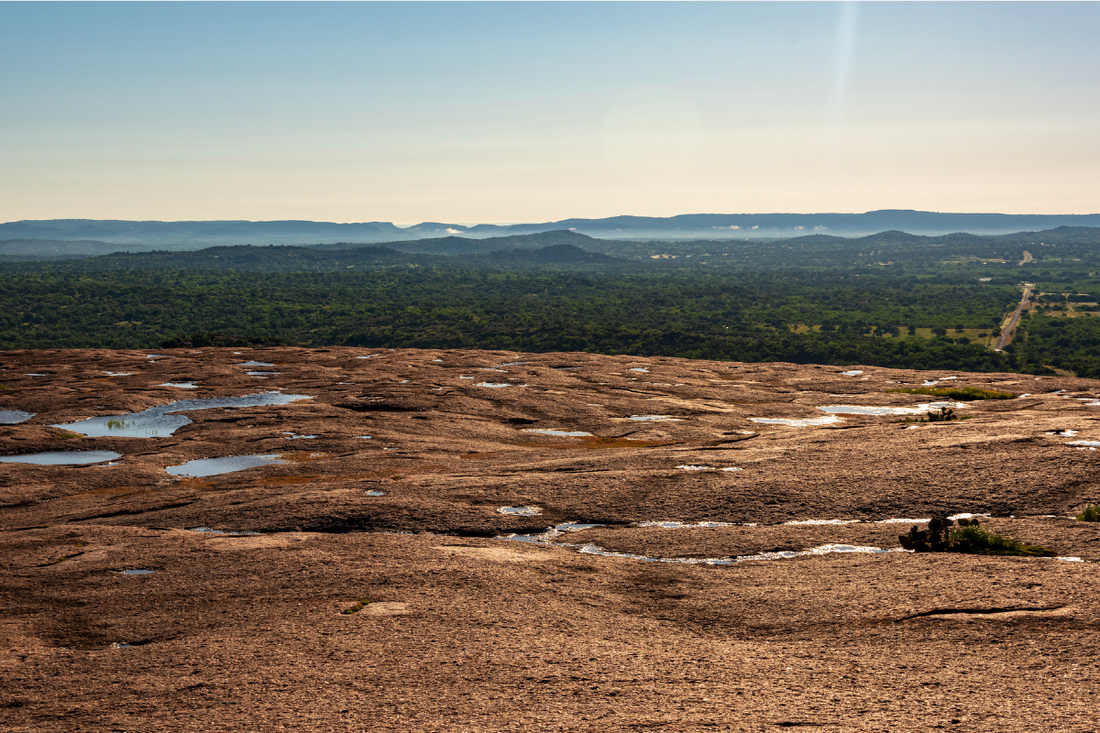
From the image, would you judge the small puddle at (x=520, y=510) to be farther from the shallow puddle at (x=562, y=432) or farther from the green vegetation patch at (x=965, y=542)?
the shallow puddle at (x=562, y=432)

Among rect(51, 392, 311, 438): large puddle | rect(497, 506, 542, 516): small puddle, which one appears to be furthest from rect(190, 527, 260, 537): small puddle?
rect(51, 392, 311, 438): large puddle

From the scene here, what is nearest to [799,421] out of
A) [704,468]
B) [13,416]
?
[704,468]

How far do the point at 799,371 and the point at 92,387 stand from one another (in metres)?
57.0

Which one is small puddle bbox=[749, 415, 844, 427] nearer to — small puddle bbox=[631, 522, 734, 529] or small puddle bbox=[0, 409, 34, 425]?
small puddle bbox=[631, 522, 734, 529]

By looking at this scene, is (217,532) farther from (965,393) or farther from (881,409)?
(965,393)

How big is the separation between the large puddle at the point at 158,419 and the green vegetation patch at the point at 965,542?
3613 cm

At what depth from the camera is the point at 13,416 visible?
4262cm

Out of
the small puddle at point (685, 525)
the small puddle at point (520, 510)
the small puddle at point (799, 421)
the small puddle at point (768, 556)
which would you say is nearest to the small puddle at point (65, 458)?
the small puddle at point (520, 510)

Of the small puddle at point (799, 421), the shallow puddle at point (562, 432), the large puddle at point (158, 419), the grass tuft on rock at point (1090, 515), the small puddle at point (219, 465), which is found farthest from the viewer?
the small puddle at point (799, 421)

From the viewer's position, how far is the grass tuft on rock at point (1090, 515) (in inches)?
755

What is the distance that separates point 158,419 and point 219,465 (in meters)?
12.7


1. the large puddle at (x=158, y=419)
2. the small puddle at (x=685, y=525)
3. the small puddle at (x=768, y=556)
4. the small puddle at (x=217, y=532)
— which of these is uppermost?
the small puddle at (x=768, y=556)

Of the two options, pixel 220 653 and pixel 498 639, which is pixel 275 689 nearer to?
pixel 220 653

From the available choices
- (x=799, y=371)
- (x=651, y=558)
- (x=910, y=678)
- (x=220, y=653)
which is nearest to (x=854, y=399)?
(x=799, y=371)
